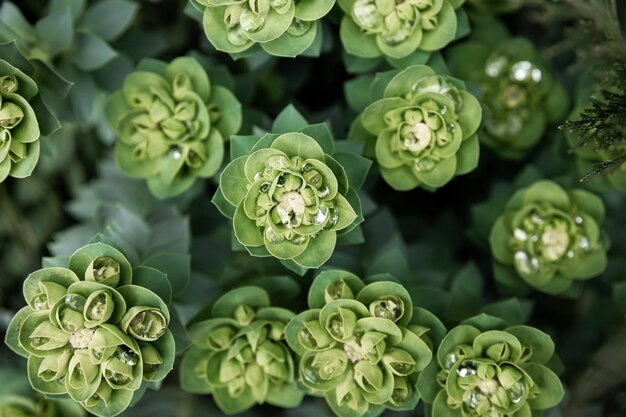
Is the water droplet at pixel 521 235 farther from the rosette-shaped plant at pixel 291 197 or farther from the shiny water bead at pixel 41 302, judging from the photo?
the shiny water bead at pixel 41 302

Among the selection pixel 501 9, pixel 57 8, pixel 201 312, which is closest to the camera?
pixel 201 312

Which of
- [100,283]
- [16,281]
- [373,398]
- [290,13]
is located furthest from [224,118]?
[16,281]

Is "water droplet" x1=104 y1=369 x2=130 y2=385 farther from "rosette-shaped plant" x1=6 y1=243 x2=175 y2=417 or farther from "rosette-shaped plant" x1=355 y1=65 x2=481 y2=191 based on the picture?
"rosette-shaped plant" x1=355 y1=65 x2=481 y2=191

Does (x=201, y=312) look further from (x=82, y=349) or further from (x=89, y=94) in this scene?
(x=89, y=94)

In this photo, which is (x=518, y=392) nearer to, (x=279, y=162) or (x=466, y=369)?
(x=466, y=369)

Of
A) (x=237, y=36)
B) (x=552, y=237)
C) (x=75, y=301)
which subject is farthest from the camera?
(x=552, y=237)

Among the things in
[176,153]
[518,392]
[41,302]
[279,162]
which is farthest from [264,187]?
[518,392]
